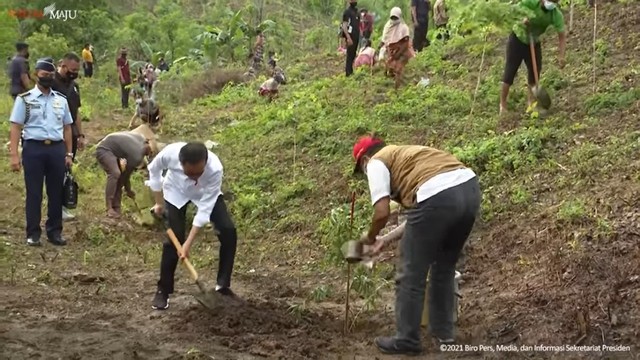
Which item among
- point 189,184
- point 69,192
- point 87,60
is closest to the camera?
point 189,184

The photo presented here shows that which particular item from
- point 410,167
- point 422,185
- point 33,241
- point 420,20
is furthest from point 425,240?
point 420,20

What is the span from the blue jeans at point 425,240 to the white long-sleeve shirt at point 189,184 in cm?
159

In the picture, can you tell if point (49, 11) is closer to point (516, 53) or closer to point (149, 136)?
point (149, 136)

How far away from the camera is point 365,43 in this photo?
17.5 meters

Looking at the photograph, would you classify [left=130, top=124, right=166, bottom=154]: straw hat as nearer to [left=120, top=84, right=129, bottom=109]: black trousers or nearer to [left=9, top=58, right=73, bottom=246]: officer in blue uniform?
[left=9, top=58, right=73, bottom=246]: officer in blue uniform

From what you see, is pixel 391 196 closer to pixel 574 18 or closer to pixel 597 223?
pixel 597 223

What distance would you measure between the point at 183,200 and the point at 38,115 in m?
2.37

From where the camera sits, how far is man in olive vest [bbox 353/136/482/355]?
4.63 meters

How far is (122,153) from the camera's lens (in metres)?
8.76

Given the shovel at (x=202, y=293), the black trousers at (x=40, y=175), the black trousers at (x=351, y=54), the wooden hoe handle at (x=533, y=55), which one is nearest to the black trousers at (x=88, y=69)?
the black trousers at (x=351, y=54)

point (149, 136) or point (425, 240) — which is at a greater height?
point (425, 240)

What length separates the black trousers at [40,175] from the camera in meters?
7.27

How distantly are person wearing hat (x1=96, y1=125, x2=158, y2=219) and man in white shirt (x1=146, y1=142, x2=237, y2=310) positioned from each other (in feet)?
9.90

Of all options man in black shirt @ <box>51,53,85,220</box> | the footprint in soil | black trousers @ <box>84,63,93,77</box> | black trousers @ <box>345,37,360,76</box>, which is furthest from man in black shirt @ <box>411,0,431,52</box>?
black trousers @ <box>84,63,93,77</box>
